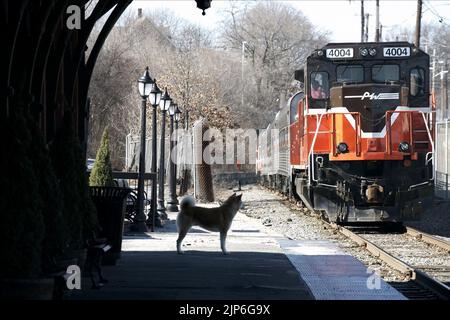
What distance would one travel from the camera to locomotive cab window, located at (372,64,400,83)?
67.7 ft

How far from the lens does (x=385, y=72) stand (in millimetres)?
20672

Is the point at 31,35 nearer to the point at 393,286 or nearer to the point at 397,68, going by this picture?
the point at 393,286

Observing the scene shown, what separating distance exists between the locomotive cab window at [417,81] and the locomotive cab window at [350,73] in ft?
3.90

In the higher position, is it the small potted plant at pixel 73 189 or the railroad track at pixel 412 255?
the small potted plant at pixel 73 189

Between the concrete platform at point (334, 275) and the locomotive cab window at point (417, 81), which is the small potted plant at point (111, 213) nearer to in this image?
the concrete platform at point (334, 275)

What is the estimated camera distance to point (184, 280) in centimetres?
1146

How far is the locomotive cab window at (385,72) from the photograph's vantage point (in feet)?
67.7

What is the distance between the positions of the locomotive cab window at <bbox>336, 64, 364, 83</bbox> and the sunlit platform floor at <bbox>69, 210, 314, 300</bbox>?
4.86 m

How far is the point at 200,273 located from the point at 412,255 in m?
5.55

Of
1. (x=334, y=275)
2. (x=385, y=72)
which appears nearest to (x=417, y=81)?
(x=385, y=72)

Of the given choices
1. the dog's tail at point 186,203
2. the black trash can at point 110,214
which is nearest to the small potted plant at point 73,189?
the black trash can at point 110,214

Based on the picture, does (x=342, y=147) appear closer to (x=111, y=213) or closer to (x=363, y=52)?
(x=363, y=52)

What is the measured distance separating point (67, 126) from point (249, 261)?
485 centimetres

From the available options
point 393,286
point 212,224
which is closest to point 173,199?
point 212,224
